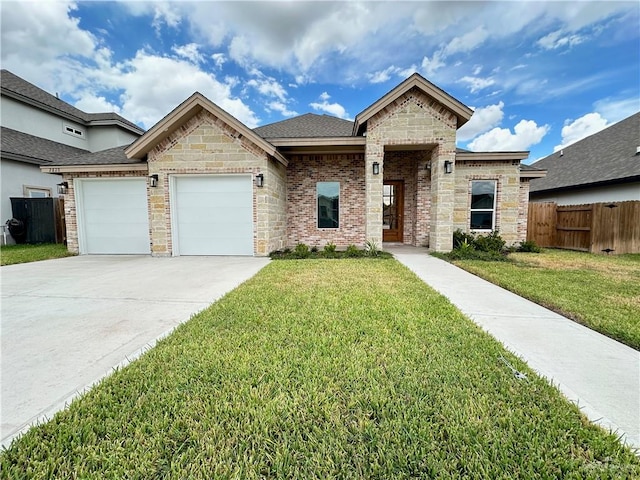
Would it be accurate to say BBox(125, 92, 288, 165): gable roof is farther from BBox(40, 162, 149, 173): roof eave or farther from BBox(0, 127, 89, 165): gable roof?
BBox(0, 127, 89, 165): gable roof

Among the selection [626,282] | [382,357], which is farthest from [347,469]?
[626,282]

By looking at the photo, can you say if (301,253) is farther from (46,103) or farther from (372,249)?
(46,103)

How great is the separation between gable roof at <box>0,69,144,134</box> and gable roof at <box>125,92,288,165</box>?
1175cm

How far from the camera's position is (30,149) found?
43.8 ft

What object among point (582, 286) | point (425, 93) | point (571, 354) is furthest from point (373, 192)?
point (571, 354)

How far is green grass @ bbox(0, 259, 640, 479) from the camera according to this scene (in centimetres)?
148

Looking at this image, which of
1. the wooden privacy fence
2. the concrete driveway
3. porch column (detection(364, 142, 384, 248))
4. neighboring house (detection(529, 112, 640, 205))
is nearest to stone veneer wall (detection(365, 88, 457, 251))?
porch column (detection(364, 142, 384, 248))

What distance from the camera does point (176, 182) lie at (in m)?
9.10

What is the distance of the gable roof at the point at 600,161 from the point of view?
38.0 feet

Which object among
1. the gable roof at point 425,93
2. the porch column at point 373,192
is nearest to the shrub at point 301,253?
the porch column at point 373,192

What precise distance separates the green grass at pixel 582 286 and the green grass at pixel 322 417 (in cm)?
183

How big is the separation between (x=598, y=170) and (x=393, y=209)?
986 centimetres

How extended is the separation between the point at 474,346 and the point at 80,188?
40.2 ft

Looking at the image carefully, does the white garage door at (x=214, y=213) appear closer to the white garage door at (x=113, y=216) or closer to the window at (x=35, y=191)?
the white garage door at (x=113, y=216)
